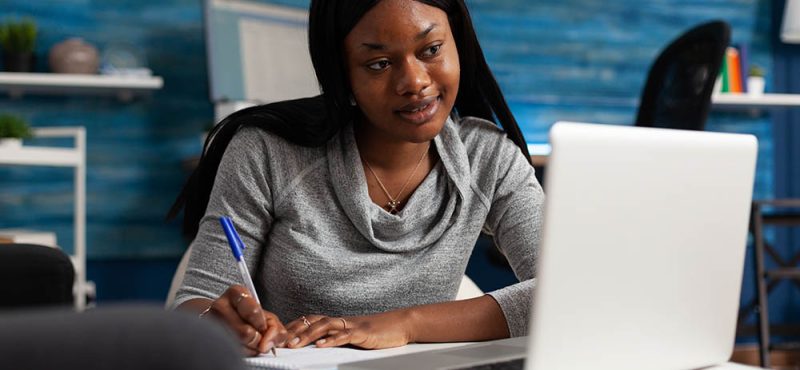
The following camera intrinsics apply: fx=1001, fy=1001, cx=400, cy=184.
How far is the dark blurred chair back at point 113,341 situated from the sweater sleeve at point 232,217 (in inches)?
36.9

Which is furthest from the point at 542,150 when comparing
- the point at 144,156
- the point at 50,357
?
the point at 50,357

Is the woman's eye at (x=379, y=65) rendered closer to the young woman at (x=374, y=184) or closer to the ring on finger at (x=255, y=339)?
the young woman at (x=374, y=184)

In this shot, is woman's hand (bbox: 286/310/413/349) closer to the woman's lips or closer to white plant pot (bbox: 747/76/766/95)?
the woman's lips

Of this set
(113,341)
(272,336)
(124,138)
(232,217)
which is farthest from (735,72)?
(113,341)

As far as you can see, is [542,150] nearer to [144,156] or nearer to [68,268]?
[144,156]

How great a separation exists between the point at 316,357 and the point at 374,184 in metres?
0.54

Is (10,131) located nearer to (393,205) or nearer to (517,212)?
(393,205)

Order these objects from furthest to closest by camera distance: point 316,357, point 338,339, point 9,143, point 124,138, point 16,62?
1. point 124,138
2. point 16,62
3. point 9,143
4. point 338,339
5. point 316,357

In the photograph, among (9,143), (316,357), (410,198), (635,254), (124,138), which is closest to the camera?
(635,254)

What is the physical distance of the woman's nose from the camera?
128 cm

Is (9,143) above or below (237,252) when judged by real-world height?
Result: below

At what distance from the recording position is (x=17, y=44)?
331cm

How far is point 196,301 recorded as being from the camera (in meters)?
1.23

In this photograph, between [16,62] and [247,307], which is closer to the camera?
[247,307]
